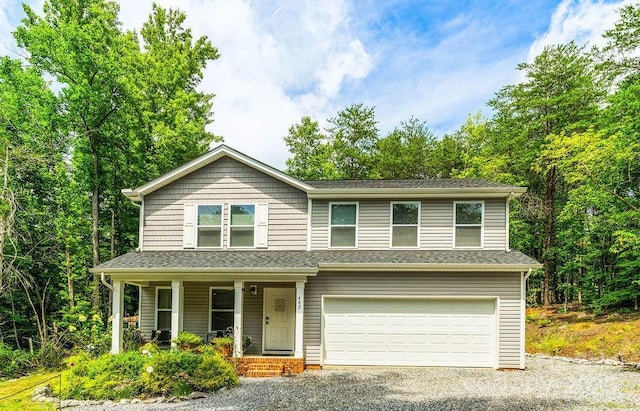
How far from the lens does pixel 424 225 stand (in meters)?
12.7

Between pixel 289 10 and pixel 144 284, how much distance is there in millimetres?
10583

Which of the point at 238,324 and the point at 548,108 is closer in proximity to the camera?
the point at 238,324

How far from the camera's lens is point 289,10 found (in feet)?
47.1

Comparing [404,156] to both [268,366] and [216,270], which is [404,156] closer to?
[216,270]

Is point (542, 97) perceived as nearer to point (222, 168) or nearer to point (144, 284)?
point (222, 168)

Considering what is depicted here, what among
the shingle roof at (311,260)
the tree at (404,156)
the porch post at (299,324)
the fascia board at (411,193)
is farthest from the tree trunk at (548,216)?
the porch post at (299,324)

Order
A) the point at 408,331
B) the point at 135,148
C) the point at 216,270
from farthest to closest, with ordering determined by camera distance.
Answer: the point at 135,148, the point at 408,331, the point at 216,270

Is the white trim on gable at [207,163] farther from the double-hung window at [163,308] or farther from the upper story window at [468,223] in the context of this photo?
the upper story window at [468,223]

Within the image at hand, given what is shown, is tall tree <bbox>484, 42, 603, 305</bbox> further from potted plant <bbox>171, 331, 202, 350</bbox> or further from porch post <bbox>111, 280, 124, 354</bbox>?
porch post <bbox>111, 280, 124, 354</bbox>

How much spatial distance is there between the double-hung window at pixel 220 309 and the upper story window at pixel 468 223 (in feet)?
24.3

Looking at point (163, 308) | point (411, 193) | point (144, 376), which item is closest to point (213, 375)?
point (144, 376)

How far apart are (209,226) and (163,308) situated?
11.0ft

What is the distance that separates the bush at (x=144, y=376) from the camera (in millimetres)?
8562

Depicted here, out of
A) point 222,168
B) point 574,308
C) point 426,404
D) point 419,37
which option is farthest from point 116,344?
point 574,308
